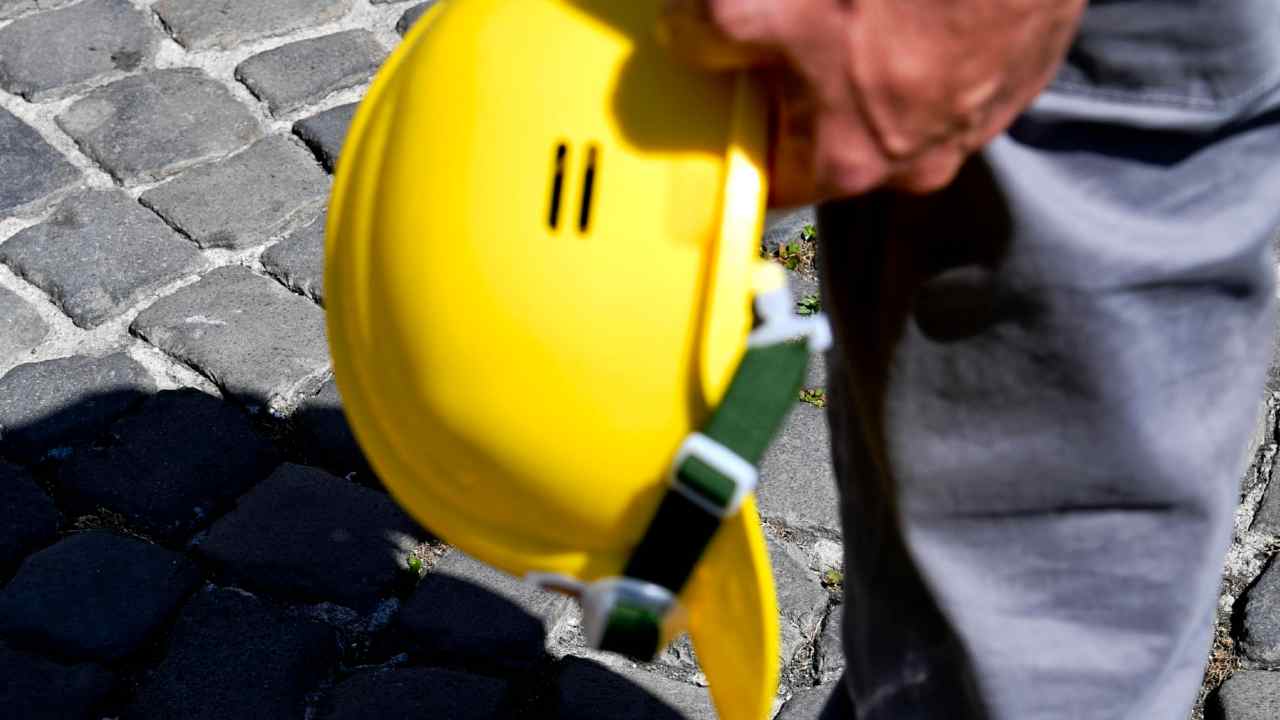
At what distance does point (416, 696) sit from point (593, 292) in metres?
1.17

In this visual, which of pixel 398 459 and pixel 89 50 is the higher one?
pixel 398 459

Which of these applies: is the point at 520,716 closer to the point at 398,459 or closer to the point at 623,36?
the point at 398,459

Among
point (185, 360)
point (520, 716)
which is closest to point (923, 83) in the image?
point (520, 716)

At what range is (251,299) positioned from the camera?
283 cm

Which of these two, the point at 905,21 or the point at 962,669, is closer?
the point at 905,21

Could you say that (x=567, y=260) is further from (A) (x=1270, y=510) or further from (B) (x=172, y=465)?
(A) (x=1270, y=510)

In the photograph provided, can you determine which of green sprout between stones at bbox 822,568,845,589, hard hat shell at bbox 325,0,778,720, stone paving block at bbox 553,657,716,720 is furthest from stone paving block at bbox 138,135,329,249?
hard hat shell at bbox 325,0,778,720

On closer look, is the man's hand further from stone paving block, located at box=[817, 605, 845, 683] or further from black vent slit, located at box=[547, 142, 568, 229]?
stone paving block, located at box=[817, 605, 845, 683]

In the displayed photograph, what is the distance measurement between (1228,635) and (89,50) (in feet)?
8.82

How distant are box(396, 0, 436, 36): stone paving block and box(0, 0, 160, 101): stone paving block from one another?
564mm

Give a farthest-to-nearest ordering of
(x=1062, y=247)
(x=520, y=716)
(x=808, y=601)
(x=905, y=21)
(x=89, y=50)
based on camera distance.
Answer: (x=89, y=50) < (x=808, y=601) < (x=520, y=716) < (x=1062, y=247) < (x=905, y=21)

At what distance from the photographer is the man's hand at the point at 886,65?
104 cm

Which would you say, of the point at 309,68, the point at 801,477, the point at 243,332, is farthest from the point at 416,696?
the point at 309,68

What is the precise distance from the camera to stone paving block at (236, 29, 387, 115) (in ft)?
10.7
